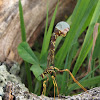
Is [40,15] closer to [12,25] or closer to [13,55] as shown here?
[12,25]

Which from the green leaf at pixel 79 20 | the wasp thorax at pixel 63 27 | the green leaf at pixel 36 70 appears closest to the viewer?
the wasp thorax at pixel 63 27

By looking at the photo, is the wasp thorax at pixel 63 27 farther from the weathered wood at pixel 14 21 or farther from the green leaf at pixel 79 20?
the weathered wood at pixel 14 21

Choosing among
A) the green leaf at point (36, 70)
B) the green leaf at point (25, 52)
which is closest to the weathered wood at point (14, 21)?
the green leaf at point (25, 52)

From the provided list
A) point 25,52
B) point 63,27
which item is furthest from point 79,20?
point 25,52

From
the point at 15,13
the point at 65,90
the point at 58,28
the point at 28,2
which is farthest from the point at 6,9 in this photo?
the point at 65,90


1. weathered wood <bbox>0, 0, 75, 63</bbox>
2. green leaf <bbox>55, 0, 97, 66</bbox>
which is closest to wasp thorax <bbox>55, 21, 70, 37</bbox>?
green leaf <bbox>55, 0, 97, 66</bbox>

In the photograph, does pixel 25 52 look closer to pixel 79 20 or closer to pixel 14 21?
pixel 14 21

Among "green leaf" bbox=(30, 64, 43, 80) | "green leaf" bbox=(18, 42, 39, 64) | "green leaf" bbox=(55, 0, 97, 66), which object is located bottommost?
"green leaf" bbox=(30, 64, 43, 80)

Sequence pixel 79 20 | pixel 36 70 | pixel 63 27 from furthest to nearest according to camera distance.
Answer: pixel 79 20
pixel 36 70
pixel 63 27

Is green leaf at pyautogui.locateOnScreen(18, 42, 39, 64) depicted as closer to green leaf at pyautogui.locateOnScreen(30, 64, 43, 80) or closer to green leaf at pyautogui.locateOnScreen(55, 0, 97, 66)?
green leaf at pyautogui.locateOnScreen(30, 64, 43, 80)

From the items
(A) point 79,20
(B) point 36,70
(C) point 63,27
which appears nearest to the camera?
(C) point 63,27

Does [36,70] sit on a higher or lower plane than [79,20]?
lower
